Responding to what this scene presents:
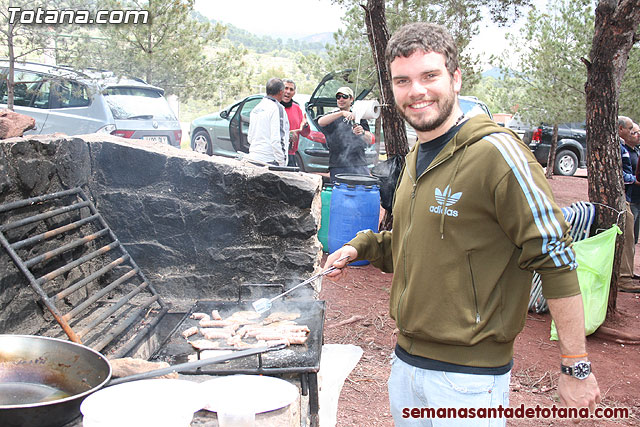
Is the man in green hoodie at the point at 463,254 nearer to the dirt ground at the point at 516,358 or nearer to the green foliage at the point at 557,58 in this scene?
the dirt ground at the point at 516,358

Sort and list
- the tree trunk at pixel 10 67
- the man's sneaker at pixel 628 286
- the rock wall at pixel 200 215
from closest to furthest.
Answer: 1. the rock wall at pixel 200 215
2. the man's sneaker at pixel 628 286
3. the tree trunk at pixel 10 67

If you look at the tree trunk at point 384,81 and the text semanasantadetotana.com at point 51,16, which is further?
the text semanasantadetotana.com at point 51,16

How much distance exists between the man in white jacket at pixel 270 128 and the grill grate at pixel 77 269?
308 centimetres

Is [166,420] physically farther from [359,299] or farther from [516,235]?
[359,299]

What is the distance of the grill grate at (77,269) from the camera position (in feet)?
9.36

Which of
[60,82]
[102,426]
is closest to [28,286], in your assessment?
[102,426]

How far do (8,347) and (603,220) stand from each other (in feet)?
16.8

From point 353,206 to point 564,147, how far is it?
467 inches

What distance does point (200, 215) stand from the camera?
12.6 feet

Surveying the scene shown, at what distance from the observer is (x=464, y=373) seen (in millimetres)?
1966

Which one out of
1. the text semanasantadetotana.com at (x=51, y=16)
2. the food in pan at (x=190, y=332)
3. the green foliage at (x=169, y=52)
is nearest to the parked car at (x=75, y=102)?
the text semanasantadetotana.com at (x=51, y=16)

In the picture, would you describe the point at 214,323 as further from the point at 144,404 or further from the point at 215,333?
the point at 144,404

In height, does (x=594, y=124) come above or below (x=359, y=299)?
above

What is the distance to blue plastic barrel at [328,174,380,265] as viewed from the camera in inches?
260
